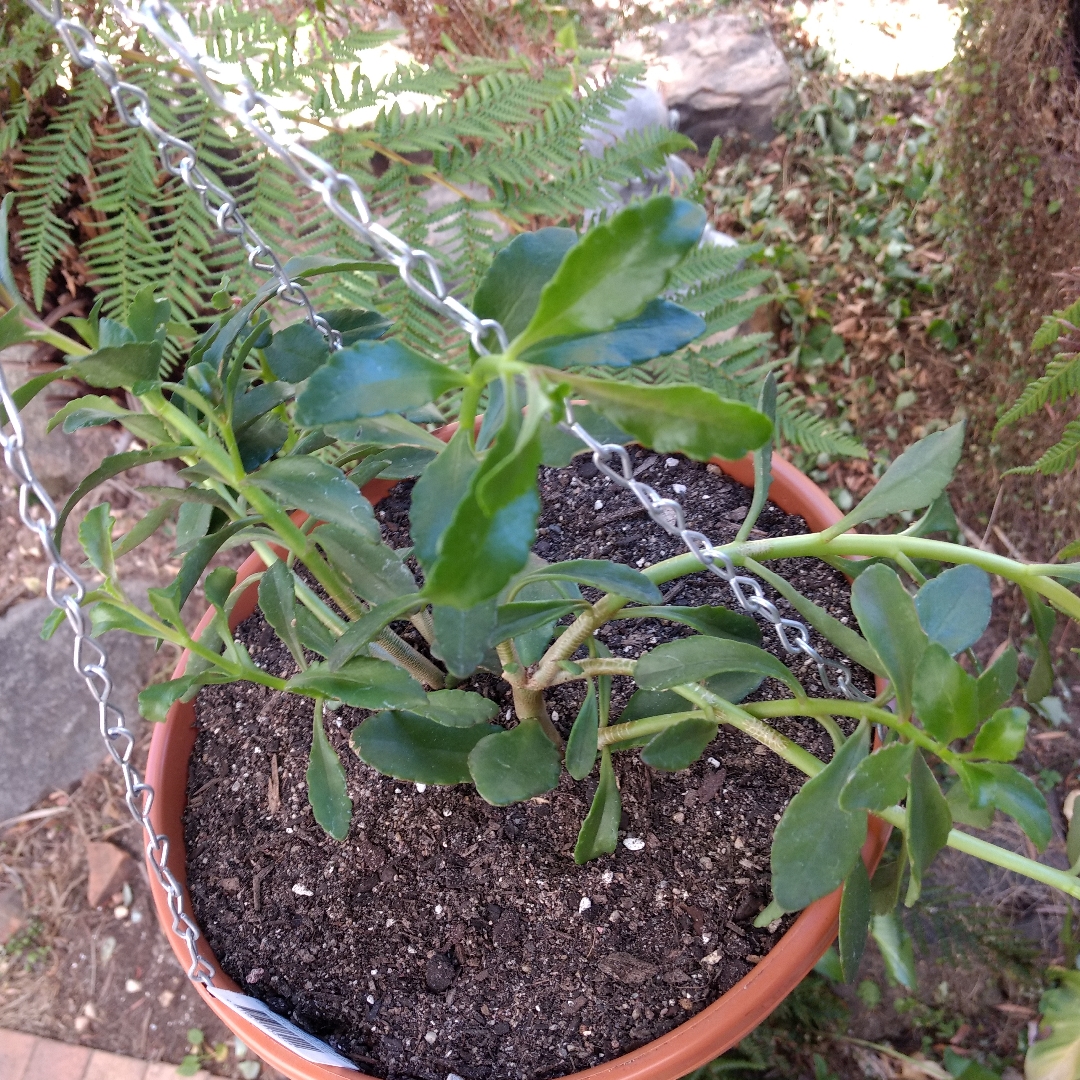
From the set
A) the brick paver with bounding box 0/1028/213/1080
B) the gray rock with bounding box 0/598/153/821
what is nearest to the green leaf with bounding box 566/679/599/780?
the brick paver with bounding box 0/1028/213/1080

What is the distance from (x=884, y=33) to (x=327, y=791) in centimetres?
257

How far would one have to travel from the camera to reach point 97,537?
667mm

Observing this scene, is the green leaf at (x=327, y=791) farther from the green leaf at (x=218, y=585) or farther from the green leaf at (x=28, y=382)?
the green leaf at (x=28, y=382)

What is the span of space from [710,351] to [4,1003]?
1.64 meters

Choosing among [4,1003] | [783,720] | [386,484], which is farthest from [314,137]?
[4,1003]

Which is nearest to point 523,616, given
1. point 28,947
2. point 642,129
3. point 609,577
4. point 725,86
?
point 609,577

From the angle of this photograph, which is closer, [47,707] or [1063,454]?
[1063,454]

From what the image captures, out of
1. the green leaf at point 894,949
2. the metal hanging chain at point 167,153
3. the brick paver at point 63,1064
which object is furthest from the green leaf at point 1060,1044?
the brick paver at point 63,1064

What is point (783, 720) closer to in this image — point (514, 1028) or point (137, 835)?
point (514, 1028)

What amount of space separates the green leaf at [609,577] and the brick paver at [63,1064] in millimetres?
1324

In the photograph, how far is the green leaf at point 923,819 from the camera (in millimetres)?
553

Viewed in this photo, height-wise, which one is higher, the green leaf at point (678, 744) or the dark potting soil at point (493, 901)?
the green leaf at point (678, 744)

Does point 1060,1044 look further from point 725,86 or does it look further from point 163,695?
point 725,86

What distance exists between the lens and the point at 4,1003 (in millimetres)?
1532
